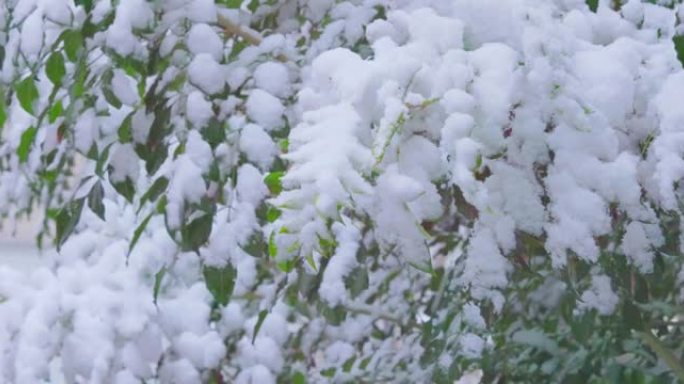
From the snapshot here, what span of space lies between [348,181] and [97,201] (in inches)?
28.0

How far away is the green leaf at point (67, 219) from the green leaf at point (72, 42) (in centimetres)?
19

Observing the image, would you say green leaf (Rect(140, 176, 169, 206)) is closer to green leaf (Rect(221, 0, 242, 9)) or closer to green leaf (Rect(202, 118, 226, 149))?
green leaf (Rect(202, 118, 226, 149))

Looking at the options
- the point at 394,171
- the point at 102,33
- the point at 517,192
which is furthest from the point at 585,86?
the point at 102,33

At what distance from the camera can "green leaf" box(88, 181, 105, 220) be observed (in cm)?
140

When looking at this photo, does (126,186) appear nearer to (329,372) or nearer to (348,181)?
(348,181)

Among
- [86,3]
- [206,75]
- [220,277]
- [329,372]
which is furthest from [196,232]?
[329,372]

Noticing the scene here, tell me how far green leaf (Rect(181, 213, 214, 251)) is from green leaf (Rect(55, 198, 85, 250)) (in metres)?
0.15

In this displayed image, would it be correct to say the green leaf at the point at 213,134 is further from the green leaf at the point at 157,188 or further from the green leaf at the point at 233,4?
the green leaf at the point at 233,4

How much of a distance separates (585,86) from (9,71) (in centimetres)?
94

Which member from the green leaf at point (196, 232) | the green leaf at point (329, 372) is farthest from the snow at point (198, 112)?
the green leaf at point (329, 372)

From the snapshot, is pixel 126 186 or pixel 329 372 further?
pixel 329 372

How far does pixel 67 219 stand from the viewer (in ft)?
4.71

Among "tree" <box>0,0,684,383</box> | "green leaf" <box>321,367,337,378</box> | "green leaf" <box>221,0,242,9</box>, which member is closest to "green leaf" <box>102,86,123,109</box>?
"tree" <box>0,0,684,383</box>

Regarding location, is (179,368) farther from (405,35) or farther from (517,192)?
(517,192)
